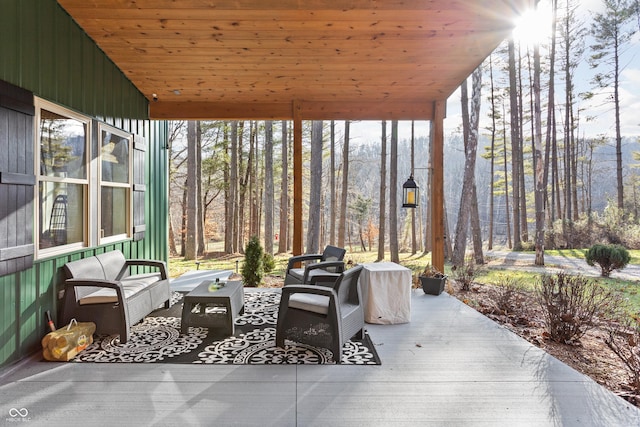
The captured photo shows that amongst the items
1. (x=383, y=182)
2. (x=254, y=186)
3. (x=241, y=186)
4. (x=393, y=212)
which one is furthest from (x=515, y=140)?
(x=241, y=186)

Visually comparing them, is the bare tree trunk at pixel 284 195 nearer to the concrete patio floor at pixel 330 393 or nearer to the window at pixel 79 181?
the window at pixel 79 181

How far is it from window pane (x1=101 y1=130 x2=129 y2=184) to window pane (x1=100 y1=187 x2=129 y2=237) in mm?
162

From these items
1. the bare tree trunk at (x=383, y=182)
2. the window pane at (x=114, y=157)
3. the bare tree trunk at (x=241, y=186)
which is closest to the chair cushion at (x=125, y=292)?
the window pane at (x=114, y=157)

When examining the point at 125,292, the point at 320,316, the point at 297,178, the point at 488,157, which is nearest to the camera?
the point at 320,316

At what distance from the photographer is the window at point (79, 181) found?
10.7 feet

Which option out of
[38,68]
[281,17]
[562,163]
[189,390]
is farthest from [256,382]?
[562,163]

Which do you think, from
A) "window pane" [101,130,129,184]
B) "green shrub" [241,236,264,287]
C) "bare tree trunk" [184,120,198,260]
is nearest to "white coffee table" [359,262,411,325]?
"green shrub" [241,236,264,287]

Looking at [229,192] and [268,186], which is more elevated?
[268,186]

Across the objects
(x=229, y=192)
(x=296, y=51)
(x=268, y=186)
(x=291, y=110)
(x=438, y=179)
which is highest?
(x=296, y=51)

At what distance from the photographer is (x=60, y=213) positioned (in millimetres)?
3484

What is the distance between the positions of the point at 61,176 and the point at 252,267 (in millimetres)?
2938

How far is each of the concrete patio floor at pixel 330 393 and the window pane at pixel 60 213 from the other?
1.18 metres

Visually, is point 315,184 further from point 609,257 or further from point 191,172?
point 609,257

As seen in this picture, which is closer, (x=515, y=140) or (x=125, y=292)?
(x=125, y=292)
